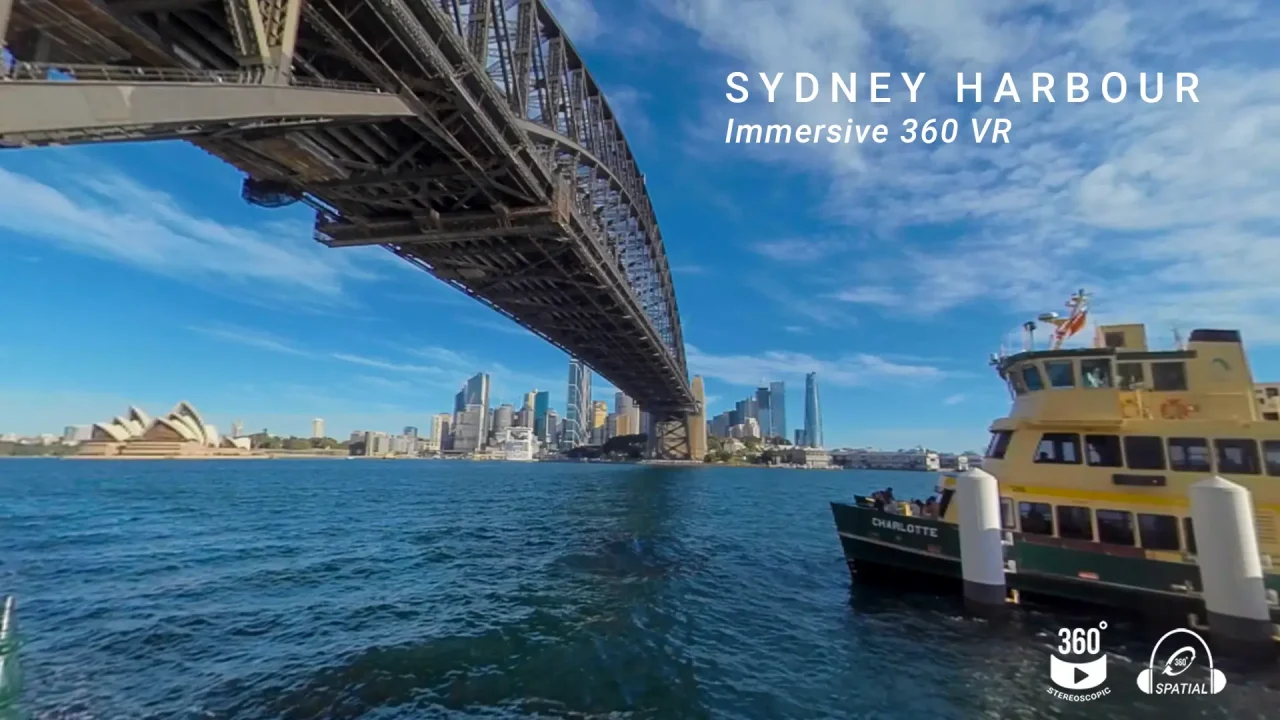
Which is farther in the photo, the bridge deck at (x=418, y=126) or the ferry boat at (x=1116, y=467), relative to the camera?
the ferry boat at (x=1116, y=467)

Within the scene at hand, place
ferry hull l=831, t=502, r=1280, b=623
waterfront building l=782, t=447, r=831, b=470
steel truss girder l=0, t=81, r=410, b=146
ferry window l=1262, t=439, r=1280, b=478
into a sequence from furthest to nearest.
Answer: waterfront building l=782, t=447, r=831, b=470 → ferry window l=1262, t=439, r=1280, b=478 → ferry hull l=831, t=502, r=1280, b=623 → steel truss girder l=0, t=81, r=410, b=146

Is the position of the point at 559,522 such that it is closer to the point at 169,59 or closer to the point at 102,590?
the point at 102,590

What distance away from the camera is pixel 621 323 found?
49094 millimetres

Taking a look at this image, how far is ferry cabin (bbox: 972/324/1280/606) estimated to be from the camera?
1247cm

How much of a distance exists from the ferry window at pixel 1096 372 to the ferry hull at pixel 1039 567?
13.8 ft

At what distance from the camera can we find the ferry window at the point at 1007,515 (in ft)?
47.2

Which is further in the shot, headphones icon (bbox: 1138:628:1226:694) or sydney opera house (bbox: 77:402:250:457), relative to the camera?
sydney opera house (bbox: 77:402:250:457)

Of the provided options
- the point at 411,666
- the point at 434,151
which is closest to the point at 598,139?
the point at 434,151

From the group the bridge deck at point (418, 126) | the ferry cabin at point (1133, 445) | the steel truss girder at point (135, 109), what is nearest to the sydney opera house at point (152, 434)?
the bridge deck at point (418, 126)

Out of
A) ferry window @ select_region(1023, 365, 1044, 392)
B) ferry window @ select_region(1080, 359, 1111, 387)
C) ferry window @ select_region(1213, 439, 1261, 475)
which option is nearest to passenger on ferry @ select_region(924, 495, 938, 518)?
ferry window @ select_region(1023, 365, 1044, 392)

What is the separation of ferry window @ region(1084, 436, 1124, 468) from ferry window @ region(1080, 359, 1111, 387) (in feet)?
4.75

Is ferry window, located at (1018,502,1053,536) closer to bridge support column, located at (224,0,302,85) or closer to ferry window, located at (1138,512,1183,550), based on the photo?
ferry window, located at (1138,512,1183,550)

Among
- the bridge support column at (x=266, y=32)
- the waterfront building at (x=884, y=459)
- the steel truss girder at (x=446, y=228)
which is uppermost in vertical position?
the steel truss girder at (x=446, y=228)

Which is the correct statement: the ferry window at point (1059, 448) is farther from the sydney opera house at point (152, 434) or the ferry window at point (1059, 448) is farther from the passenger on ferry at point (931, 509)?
the sydney opera house at point (152, 434)
